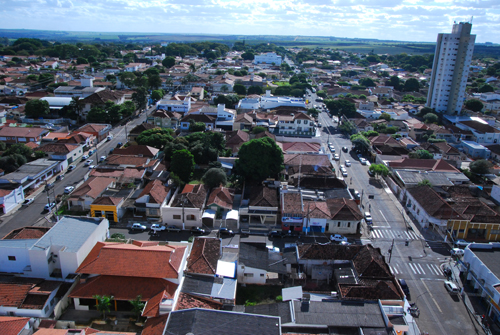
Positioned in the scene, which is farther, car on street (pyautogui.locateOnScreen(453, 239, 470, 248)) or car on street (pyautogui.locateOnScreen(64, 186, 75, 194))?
car on street (pyautogui.locateOnScreen(64, 186, 75, 194))

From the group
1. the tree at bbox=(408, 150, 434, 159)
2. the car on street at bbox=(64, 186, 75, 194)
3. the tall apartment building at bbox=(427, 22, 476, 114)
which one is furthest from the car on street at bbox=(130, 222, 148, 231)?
the tall apartment building at bbox=(427, 22, 476, 114)

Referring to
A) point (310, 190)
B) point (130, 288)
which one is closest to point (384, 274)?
point (310, 190)

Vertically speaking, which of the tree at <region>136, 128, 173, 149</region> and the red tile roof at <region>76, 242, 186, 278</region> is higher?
the tree at <region>136, 128, 173, 149</region>


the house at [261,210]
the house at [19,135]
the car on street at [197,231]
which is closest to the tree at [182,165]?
the house at [261,210]

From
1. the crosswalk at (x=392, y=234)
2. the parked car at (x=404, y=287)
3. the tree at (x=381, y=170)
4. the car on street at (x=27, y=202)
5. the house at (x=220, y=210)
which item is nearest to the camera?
the parked car at (x=404, y=287)

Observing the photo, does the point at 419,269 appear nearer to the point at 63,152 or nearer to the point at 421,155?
the point at 421,155

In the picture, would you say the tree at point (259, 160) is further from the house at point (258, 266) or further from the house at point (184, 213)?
the house at point (258, 266)

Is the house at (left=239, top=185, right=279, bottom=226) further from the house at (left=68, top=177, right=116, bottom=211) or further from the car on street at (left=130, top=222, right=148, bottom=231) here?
the house at (left=68, top=177, right=116, bottom=211)

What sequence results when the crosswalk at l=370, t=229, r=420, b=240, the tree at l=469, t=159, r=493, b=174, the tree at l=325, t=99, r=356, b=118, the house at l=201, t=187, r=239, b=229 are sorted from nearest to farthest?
the crosswalk at l=370, t=229, r=420, b=240 < the house at l=201, t=187, r=239, b=229 < the tree at l=469, t=159, r=493, b=174 < the tree at l=325, t=99, r=356, b=118
